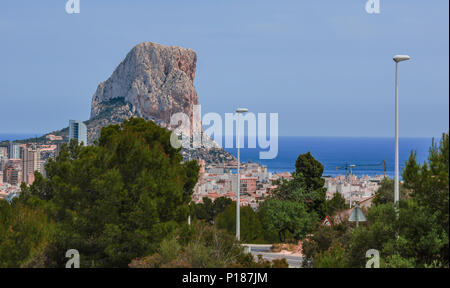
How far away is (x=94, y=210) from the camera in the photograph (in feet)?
48.3

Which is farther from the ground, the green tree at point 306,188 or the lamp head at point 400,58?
the lamp head at point 400,58

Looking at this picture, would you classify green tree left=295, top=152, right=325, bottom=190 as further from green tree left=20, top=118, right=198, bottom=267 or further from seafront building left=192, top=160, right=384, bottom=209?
seafront building left=192, top=160, right=384, bottom=209

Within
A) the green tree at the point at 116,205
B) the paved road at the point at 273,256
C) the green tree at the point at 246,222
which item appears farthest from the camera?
the green tree at the point at 246,222

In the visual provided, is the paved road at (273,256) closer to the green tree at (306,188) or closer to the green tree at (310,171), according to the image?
the green tree at (306,188)

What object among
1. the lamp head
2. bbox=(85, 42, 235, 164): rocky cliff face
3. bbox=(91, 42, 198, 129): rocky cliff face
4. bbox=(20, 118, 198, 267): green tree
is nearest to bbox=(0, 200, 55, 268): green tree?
bbox=(20, 118, 198, 267): green tree

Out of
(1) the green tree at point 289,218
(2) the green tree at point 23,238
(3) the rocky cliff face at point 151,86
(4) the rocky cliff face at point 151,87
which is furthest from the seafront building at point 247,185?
(2) the green tree at point 23,238

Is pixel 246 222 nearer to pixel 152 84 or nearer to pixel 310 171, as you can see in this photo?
pixel 310 171

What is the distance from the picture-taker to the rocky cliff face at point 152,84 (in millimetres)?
112438

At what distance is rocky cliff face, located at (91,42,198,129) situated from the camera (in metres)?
112

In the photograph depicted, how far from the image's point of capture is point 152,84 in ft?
389

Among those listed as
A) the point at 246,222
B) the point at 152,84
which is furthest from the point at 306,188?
the point at 152,84

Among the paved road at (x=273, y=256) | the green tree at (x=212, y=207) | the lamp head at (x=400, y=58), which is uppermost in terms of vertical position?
the lamp head at (x=400, y=58)

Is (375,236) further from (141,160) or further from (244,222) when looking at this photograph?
(244,222)
